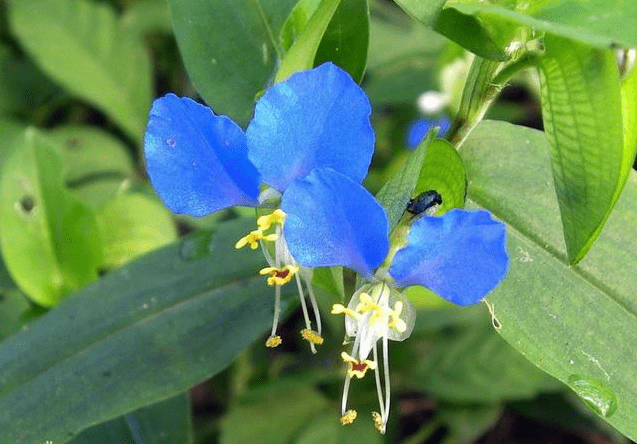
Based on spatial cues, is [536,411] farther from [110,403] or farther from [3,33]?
[3,33]

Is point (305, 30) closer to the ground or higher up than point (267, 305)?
higher up

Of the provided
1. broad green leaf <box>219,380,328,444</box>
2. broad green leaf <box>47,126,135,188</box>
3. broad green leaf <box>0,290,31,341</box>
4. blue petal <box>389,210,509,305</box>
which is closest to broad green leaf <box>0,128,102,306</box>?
broad green leaf <box>0,290,31,341</box>

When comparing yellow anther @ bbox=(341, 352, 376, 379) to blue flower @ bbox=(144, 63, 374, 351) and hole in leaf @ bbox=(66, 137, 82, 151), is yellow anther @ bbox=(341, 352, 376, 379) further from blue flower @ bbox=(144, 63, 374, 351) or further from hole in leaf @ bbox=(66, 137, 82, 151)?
hole in leaf @ bbox=(66, 137, 82, 151)

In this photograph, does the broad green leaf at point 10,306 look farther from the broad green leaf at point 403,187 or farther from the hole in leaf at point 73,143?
the broad green leaf at point 403,187

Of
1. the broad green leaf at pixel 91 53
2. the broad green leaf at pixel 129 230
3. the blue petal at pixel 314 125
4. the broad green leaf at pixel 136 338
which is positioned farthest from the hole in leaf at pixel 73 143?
the blue petal at pixel 314 125

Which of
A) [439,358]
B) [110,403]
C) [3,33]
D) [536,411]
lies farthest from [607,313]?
[3,33]

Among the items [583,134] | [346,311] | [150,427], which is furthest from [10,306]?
[583,134]

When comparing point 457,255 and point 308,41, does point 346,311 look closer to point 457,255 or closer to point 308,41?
point 457,255
